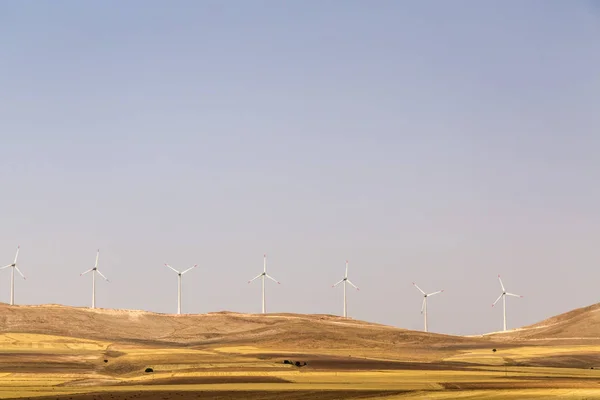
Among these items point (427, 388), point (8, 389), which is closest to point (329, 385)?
point (427, 388)

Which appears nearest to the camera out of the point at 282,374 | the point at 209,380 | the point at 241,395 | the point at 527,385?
the point at 241,395

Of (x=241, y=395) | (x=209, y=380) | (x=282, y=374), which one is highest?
(x=282, y=374)

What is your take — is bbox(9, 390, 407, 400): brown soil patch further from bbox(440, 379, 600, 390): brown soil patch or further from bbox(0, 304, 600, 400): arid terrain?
bbox(440, 379, 600, 390): brown soil patch

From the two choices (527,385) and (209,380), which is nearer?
(527,385)

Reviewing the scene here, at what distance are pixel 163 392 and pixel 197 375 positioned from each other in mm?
25520

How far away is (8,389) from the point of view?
117m

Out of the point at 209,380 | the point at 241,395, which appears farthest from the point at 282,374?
the point at 241,395

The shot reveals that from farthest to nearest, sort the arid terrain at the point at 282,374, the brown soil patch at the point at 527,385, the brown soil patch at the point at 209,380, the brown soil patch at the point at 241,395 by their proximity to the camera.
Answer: the brown soil patch at the point at 209,380 → the brown soil patch at the point at 527,385 → the arid terrain at the point at 282,374 → the brown soil patch at the point at 241,395

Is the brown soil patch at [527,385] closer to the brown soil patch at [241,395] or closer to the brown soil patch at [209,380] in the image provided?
the brown soil patch at [241,395]

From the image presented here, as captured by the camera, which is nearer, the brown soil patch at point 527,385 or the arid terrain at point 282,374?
the arid terrain at point 282,374

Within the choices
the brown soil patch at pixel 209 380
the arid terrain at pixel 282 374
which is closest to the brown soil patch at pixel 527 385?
the arid terrain at pixel 282 374

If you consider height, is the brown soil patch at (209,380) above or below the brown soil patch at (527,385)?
above

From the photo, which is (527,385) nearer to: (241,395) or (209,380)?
(241,395)

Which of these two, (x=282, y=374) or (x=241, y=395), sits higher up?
(x=282, y=374)
